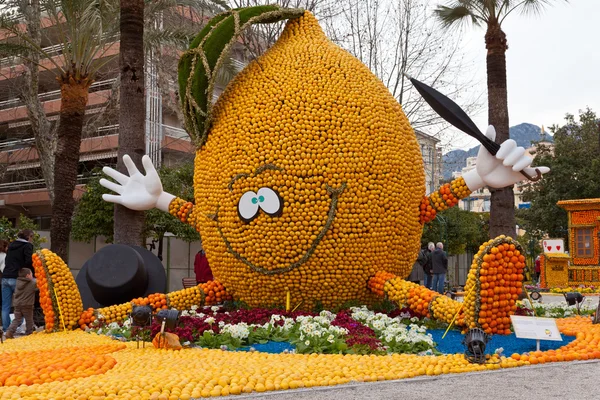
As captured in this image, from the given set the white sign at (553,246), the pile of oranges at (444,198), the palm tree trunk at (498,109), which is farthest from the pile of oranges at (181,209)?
the white sign at (553,246)

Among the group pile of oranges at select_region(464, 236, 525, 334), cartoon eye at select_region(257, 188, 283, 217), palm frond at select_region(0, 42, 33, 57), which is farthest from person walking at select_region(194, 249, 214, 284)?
palm frond at select_region(0, 42, 33, 57)

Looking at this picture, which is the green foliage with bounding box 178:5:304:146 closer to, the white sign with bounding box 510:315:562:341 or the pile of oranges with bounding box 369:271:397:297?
the pile of oranges with bounding box 369:271:397:297

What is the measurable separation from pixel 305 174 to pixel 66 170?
23.4ft

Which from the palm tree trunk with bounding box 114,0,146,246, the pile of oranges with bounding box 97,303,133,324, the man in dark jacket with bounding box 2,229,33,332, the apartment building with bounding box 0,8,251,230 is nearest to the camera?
the pile of oranges with bounding box 97,303,133,324

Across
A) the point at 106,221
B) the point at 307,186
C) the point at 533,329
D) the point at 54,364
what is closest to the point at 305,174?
the point at 307,186

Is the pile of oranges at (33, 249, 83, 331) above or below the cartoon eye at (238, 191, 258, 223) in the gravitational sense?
below

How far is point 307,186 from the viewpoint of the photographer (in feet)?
22.7

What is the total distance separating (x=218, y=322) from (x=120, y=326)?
4.53 ft

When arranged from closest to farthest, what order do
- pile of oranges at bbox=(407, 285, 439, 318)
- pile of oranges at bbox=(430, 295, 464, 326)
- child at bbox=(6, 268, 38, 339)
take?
1. pile of oranges at bbox=(430, 295, 464, 326)
2. pile of oranges at bbox=(407, 285, 439, 318)
3. child at bbox=(6, 268, 38, 339)

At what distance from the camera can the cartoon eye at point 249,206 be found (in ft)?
22.9

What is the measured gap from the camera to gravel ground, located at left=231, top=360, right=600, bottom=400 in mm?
4035

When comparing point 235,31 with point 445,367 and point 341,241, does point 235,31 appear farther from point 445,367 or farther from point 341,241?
point 445,367

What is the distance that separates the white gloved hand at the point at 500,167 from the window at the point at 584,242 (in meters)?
14.4

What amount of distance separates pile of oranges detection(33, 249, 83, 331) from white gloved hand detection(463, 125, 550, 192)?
4.70 metres
